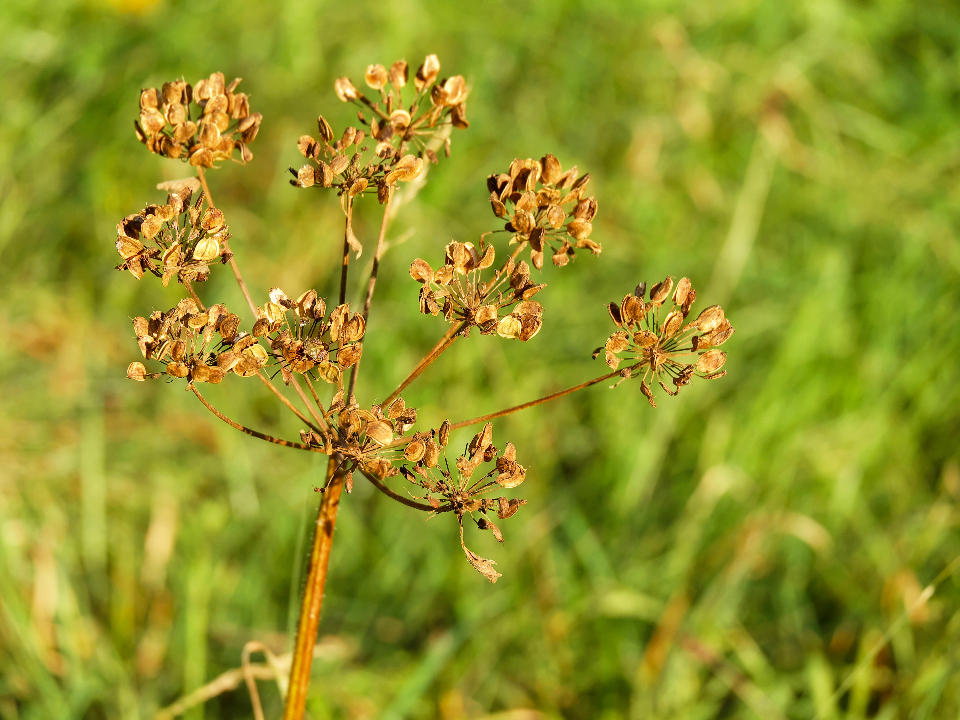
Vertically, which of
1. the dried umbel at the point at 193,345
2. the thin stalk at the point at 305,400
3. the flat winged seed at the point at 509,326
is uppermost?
the dried umbel at the point at 193,345

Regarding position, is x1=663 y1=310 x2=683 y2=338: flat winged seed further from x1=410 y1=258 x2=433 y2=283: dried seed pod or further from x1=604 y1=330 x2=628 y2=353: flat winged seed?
x1=410 y1=258 x2=433 y2=283: dried seed pod

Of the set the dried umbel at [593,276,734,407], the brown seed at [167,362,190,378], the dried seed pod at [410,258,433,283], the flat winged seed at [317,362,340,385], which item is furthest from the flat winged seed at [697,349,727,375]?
the brown seed at [167,362,190,378]

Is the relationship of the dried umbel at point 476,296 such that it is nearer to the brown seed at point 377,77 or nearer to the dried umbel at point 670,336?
the dried umbel at point 670,336

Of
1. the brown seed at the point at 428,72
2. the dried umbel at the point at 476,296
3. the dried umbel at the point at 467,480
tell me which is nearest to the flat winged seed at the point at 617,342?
the dried umbel at the point at 476,296

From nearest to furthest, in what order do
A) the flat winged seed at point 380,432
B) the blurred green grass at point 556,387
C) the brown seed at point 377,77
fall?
the flat winged seed at point 380,432 → the brown seed at point 377,77 → the blurred green grass at point 556,387

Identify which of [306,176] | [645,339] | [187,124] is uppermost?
[187,124]

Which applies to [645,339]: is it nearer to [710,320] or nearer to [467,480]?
[710,320]

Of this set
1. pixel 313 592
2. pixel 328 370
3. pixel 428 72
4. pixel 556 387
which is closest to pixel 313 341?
pixel 328 370
